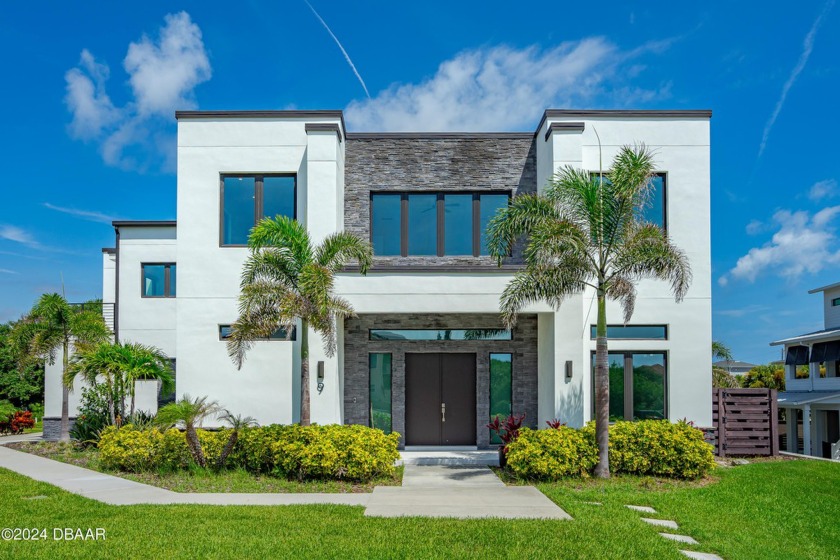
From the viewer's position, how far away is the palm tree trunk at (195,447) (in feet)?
36.5

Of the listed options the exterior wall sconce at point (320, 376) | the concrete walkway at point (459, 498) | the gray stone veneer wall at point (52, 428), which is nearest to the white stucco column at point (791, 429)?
the concrete walkway at point (459, 498)

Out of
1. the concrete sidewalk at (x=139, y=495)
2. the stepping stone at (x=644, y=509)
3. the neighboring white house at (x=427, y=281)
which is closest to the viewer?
the stepping stone at (x=644, y=509)

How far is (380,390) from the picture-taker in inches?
591

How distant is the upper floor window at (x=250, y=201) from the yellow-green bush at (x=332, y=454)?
202 inches

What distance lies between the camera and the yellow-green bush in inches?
414

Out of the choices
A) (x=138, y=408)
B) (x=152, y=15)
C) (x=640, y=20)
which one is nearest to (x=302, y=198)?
(x=152, y=15)

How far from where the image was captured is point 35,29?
14.0 metres

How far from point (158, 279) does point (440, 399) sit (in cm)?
1030

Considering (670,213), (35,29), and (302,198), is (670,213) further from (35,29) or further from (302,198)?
(35,29)

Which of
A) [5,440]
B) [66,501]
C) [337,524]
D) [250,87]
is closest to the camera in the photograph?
[337,524]

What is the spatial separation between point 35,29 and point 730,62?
54.0ft

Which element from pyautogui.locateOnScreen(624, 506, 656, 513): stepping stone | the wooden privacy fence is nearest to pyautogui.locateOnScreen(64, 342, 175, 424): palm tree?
pyautogui.locateOnScreen(624, 506, 656, 513): stepping stone

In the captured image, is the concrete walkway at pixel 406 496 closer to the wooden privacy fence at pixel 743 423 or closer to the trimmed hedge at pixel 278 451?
the trimmed hedge at pixel 278 451

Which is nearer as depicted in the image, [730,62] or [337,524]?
[337,524]
